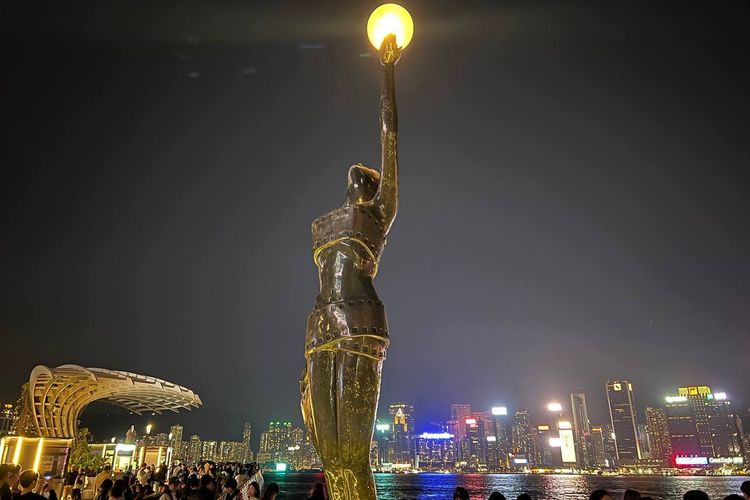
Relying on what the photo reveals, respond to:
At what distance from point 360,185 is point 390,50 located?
1.09m

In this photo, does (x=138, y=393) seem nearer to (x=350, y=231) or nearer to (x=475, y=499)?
(x=350, y=231)

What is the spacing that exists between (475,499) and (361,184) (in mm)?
83996

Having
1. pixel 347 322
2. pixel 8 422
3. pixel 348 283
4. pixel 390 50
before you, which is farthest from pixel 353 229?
pixel 8 422

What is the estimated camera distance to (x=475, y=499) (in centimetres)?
7556

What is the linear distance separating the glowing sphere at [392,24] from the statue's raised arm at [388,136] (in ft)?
0.22

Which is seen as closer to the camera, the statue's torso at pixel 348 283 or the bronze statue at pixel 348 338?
the bronze statue at pixel 348 338

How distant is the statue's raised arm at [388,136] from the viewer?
3.37m

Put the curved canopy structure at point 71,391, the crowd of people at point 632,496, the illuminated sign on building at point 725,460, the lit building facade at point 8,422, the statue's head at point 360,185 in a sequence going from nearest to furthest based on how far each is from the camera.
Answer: the statue's head at point 360,185 → the crowd of people at point 632,496 → the curved canopy structure at point 71,391 → the lit building facade at point 8,422 → the illuminated sign on building at point 725,460

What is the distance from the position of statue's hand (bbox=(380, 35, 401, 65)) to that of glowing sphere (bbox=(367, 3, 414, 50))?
1.8 inches

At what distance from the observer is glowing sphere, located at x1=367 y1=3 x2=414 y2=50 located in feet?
12.2

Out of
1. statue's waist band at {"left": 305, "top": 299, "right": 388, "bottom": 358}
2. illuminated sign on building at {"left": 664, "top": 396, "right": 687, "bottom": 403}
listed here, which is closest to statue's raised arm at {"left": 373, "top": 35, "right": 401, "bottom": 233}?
statue's waist band at {"left": 305, "top": 299, "right": 388, "bottom": 358}

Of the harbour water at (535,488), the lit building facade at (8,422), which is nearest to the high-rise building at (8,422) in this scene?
the lit building facade at (8,422)

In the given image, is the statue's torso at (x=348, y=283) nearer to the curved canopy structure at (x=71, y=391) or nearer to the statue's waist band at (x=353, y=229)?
the statue's waist band at (x=353, y=229)

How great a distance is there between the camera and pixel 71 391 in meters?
33.2
